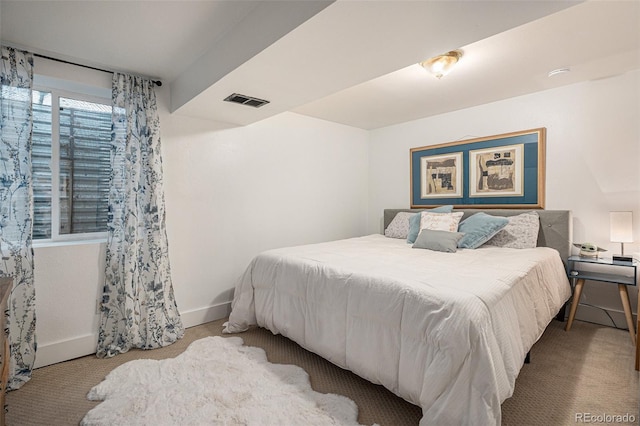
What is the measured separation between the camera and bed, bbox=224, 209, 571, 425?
135 centimetres

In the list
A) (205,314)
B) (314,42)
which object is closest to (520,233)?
(314,42)

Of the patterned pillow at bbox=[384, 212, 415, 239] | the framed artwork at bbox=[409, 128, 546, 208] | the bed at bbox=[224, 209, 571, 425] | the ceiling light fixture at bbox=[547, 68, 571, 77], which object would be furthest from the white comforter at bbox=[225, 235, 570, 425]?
the ceiling light fixture at bbox=[547, 68, 571, 77]

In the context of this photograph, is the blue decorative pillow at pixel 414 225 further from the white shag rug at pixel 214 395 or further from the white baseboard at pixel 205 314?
the white baseboard at pixel 205 314

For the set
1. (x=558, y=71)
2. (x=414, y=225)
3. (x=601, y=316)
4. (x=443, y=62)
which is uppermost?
(x=558, y=71)

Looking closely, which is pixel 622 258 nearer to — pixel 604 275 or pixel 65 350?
pixel 604 275

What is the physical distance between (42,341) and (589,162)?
4898mm

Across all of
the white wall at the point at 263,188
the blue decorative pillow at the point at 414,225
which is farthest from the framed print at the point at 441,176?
the blue decorative pillow at the point at 414,225

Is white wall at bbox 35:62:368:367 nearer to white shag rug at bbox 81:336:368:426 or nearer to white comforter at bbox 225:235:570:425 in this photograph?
white comforter at bbox 225:235:570:425

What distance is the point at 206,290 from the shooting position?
299 cm

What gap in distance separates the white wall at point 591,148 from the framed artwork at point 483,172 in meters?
0.10

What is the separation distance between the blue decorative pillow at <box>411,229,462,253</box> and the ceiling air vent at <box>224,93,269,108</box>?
6.35ft

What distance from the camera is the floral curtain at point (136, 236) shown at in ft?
7.86

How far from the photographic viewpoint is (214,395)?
178 centimetres

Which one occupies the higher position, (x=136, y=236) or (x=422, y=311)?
(x=136, y=236)
